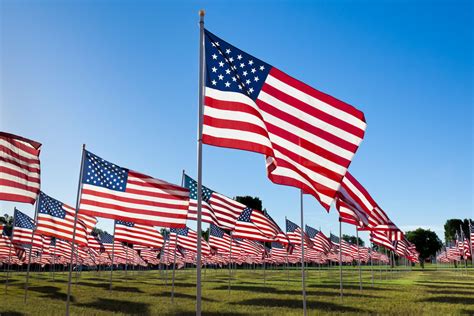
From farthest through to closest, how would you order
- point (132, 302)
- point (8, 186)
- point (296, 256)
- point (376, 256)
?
point (376, 256) → point (296, 256) → point (132, 302) → point (8, 186)

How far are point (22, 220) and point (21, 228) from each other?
2.09 ft

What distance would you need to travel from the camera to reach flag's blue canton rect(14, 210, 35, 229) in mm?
31856

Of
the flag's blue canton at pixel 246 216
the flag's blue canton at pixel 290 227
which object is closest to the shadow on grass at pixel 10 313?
the flag's blue canton at pixel 246 216

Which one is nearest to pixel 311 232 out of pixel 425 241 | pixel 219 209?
pixel 219 209

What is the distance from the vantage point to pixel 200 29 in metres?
9.81

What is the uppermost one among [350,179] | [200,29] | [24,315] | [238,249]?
[200,29]

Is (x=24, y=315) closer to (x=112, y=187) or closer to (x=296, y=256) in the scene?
(x=112, y=187)

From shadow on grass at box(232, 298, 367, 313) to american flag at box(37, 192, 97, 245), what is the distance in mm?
10117

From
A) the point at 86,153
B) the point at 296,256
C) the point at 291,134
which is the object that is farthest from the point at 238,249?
the point at 291,134

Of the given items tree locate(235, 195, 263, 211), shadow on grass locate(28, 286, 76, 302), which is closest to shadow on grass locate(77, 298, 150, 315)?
shadow on grass locate(28, 286, 76, 302)

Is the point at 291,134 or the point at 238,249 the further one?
the point at 238,249

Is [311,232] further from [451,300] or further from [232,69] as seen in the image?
[232,69]

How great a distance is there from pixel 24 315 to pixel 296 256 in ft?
143

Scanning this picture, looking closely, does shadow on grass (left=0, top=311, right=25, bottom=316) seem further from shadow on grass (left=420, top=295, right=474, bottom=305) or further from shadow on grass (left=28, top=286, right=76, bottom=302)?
shadow on grass (left=420, top=295, right=474, bottom=305)
